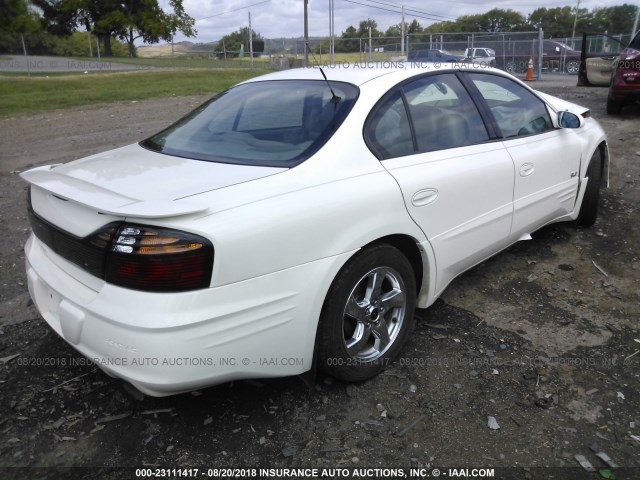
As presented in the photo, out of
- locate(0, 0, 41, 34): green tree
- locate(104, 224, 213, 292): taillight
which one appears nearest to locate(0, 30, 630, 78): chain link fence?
locate(0, 0, 41, 34): green tree

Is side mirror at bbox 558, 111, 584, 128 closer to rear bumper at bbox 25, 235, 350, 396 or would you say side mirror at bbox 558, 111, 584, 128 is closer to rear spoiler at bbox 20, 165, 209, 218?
rear bumper at bbox 25, 235, 350, 396

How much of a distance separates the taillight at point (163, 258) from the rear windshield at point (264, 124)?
26.7 inches

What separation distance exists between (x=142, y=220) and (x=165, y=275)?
23cm

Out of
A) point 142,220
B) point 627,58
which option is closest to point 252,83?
point 142,220

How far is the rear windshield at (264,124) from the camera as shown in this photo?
2721 mm

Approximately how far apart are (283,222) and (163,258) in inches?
20.0

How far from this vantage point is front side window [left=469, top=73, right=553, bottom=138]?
3.69 meters

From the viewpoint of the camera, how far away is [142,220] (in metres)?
2.08

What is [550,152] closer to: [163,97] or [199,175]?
[199,175]

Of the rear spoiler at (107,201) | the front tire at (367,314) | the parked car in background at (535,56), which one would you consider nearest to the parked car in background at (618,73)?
the front tire at (367,314)

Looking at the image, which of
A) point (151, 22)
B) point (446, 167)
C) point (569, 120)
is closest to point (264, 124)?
point (446, 167)

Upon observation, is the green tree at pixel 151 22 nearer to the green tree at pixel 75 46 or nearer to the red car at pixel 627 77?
the green tree at pixel 75 46

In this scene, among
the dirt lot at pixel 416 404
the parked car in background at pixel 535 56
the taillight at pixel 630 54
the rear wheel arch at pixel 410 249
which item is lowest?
the dirt lot at pixel 416 404

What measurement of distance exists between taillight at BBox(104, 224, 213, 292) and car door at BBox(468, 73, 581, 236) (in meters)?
2.36
